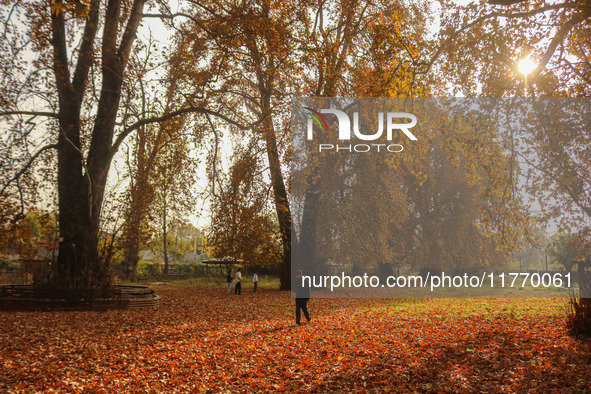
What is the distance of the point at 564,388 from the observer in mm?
5875

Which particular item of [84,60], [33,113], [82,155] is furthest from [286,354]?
[84,60]

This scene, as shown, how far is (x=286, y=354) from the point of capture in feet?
27.9

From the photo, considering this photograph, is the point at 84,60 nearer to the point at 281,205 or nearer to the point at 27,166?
the point at 27,166

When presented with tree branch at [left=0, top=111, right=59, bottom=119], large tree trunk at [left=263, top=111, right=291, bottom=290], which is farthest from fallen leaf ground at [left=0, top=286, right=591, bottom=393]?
large tree trunk at [left=263, top=111, right=291, bottom=290]

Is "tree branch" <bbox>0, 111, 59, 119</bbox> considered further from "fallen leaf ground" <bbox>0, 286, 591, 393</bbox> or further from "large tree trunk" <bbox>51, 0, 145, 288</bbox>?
"fallen leaf ground" <bbox>0, 286, 591, 393</bbox>

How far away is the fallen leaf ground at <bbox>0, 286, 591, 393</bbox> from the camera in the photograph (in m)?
6.40

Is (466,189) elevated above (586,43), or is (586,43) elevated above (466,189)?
(586,43)

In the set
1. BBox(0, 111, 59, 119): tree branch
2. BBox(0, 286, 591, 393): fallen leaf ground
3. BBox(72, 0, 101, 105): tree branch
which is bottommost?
BBox(0, 286, 591, 393): fallen leaf ground

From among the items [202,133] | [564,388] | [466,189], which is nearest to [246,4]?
[202,133]

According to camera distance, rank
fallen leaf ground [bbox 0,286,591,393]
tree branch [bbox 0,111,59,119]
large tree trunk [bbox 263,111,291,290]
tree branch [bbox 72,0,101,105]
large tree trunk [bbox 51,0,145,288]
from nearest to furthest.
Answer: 1. fallen leaf ground [bbox 0,286,591,393]
2. tree branch [bbox 0,111,59,119]
3. large tree trunk [bbox 51,0,145,288]
4. tree branch [bbox 72,0,101,105]
5. large tree trunk [bbox 263,111,291,290]

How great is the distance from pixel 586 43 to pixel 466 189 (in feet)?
61.2

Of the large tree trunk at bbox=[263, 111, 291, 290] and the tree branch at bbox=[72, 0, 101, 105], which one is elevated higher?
the tree branch at bbox=[72, 0, 101, 105]

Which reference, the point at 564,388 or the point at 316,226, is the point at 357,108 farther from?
the point at 564,388

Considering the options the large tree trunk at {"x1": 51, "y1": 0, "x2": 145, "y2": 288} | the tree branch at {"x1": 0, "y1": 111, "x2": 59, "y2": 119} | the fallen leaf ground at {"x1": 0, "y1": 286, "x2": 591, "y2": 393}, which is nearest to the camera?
the fallen leaf ground at {"x1": 0, "y1": 286, "x2": 591, "y2": 393}
